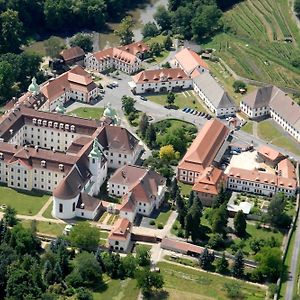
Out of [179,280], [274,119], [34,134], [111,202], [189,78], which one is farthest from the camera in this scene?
[189,78]

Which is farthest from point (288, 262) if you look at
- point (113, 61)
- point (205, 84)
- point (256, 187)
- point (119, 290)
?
point (113, 61)

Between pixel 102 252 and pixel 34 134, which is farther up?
pixel 34 134

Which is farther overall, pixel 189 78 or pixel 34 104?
pixel 189 78

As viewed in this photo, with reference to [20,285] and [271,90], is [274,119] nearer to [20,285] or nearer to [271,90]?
[271,90]

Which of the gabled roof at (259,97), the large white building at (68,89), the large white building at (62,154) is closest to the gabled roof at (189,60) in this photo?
the gabled roof at (259,97)

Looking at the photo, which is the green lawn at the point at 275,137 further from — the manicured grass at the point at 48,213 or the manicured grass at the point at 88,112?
the manicured grass at the point at 48,213

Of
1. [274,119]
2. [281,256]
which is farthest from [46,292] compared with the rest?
[274,119]

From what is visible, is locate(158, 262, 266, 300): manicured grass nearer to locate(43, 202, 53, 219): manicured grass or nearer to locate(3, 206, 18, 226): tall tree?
locate(43, 202, 53, 219): manicured grass

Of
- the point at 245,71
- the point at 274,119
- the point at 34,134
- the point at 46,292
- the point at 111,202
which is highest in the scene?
the point at 245,71
